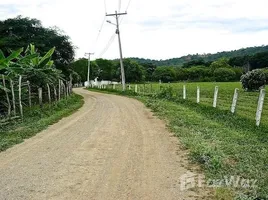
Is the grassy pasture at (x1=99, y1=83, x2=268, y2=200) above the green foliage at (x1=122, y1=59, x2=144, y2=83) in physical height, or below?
below

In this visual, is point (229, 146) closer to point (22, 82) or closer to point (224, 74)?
point (22, 82)

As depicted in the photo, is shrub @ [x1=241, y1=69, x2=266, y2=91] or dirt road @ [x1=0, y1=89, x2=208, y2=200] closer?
dirt road @ [x1=0, y1=89, x2=208, y2=200]

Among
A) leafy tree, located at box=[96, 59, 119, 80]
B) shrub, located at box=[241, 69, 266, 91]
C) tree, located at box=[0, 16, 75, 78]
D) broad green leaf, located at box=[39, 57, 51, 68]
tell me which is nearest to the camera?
broad green leaf, located at box=[39, 57, 51, 68]

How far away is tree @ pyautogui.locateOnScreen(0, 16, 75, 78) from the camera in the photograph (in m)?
28.1

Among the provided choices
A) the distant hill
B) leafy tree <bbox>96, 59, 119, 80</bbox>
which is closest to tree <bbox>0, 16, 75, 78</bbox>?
leafy tree <bbox>96, 59, 119, 80</bbox>

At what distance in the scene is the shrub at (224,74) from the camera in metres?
86.0

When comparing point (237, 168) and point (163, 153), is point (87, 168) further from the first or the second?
point (237, 168)

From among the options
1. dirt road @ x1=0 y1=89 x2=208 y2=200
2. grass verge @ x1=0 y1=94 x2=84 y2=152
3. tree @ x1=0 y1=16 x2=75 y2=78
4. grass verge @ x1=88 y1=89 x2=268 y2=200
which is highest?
tree @ x1=0 y1=16 x2=75 y2=78

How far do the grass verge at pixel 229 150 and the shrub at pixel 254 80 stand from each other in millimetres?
17963

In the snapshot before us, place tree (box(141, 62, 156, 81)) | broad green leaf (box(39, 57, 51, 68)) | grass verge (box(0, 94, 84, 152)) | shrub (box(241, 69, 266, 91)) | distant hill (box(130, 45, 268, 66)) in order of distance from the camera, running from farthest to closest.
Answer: distant hill (box(130, 45, 268, 66))
tree (box(141, 62, 156, 81))
shrub (box(241, 69, 266, 91))
broad green leaf (box(39, 57, 51, 68))
grass verge (box(0, 94, 84, 152))

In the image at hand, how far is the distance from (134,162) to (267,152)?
302 centimetres

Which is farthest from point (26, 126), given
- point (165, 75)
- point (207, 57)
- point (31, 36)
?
point (207, 57)

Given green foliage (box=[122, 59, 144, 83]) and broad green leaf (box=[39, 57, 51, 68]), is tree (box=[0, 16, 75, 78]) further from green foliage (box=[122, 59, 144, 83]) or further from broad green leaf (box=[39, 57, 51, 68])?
green foliage (box=[122, 59, 144, 83])

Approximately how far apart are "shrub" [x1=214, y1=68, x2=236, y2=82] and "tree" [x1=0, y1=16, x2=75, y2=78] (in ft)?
189
